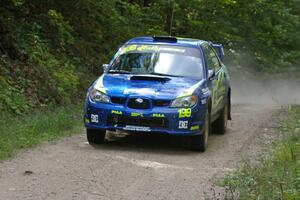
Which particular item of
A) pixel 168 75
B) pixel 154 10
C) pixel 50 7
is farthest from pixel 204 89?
pixel 154 10

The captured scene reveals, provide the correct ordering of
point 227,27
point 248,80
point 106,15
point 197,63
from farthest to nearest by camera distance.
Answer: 1. point 248,80
2. point 227,27
3. point 106,15
4. point 197,63

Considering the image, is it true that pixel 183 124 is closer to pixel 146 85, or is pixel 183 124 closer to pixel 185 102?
pixel 185 102

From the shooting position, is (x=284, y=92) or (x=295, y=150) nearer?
(x=295, y=150)

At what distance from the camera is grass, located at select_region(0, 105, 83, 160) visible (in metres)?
10.1

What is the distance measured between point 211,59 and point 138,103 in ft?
9.22

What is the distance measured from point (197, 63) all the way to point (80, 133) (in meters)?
2.53

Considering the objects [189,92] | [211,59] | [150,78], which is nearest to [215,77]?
[211,59]

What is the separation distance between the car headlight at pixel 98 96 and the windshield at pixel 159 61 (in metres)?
1.02

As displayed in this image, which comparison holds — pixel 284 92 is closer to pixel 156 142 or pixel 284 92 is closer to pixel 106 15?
pixel 106 15

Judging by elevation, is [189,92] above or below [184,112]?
above

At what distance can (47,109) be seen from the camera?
13.9 metres

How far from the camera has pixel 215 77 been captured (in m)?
12.0

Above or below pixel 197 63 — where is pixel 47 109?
below

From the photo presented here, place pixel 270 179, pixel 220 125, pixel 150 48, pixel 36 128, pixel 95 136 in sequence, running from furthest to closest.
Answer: pixel 220 125, pixel 150 48, pixel 36 128, pixel 95 136, pixel 270 179
